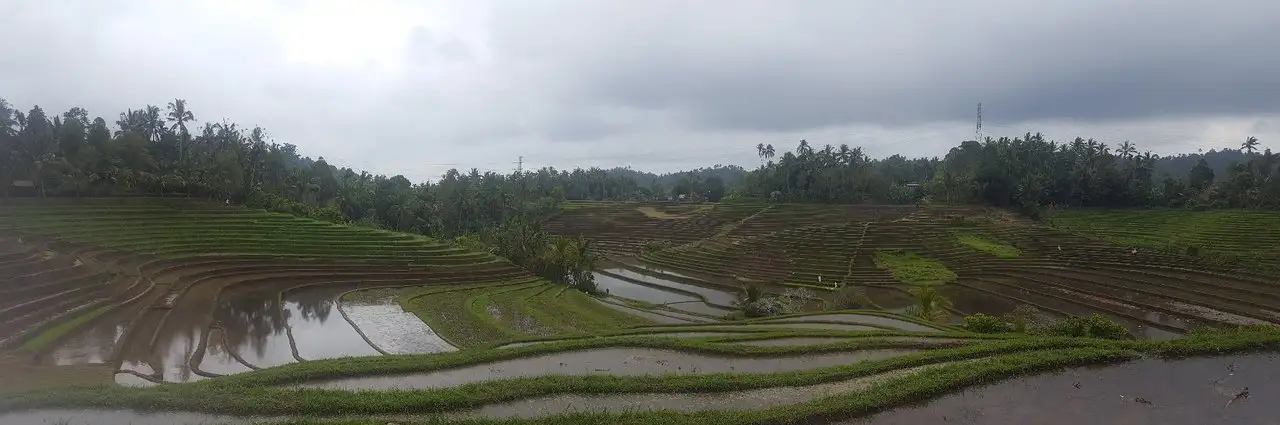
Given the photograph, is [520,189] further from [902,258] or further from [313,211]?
[902,258]

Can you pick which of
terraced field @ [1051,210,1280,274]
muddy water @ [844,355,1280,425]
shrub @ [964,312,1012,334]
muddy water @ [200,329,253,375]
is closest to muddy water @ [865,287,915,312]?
shrub @ [964,312,1012,334]

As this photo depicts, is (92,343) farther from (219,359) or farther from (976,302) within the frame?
(976,302)

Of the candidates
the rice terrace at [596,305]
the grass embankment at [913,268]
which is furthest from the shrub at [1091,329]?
the grass embankment at [913,268]

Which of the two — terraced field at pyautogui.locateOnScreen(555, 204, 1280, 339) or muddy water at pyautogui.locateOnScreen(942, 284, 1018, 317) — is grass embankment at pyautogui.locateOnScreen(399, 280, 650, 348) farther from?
muddy water at pyautogui.locateOnScreen(942, 284, 1018, 317)

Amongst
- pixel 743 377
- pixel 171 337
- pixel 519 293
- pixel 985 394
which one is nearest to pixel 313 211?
pixel 519 293

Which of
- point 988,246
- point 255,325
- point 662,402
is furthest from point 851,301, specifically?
point 255,325

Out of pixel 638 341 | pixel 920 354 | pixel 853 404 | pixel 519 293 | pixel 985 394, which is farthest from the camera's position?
pixel 519 293
